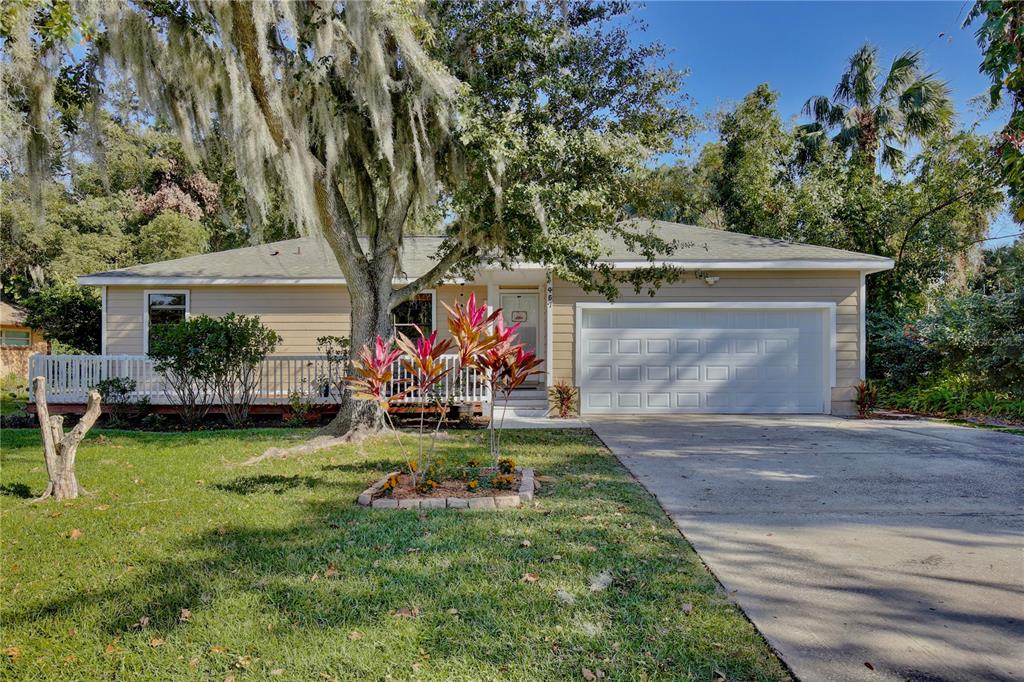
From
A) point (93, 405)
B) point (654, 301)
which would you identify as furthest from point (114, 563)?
point (654, 301)

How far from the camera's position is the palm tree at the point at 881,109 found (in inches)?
528

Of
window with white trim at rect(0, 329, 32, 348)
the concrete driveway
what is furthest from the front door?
window with white trim at rect(0, 329, 32, 348)

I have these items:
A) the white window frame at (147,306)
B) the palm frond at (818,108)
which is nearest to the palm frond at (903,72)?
the palm frond at (818,108)

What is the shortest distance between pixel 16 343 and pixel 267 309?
14487mm

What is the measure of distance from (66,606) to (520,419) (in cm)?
733

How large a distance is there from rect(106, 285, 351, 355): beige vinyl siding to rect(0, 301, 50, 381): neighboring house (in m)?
8.34

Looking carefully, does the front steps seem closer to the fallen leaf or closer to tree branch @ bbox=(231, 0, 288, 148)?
tree branch @ bbox=(231, 0, 288, 148)

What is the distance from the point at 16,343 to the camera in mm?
19578

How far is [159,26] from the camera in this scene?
6371 millimetres

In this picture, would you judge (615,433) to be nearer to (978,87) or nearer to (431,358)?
(431,358)

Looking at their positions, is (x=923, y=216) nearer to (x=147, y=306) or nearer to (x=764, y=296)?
(x=764, y=296)

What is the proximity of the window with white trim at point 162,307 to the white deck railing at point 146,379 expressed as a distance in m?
1.70

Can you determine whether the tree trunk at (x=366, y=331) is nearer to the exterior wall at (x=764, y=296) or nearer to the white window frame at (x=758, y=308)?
the exterior wall at (x=764, y=296)

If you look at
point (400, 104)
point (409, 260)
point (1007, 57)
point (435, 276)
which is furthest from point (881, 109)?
point (1007, 57)
